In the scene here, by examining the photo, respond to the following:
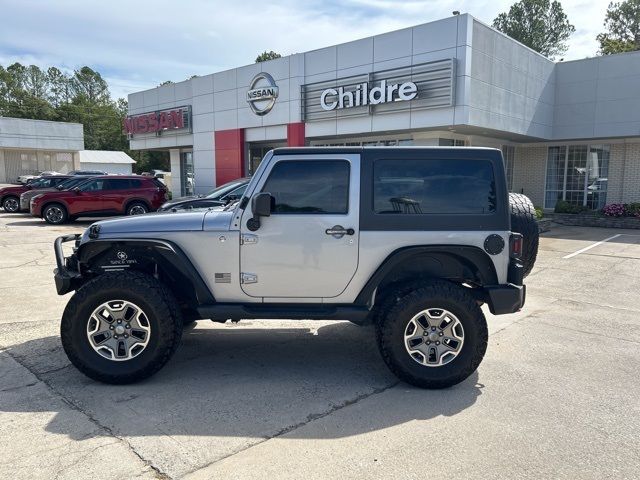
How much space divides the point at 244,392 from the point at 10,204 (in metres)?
21.7

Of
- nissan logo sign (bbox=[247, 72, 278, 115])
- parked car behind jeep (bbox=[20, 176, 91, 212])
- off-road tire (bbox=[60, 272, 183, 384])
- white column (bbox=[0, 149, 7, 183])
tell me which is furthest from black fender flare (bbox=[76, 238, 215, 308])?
white column (bbox=[0, 149, 7, 183])

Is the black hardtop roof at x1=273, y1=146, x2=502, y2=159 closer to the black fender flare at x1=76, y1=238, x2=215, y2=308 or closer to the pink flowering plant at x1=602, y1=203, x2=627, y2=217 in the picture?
the black fender flare at x1=76, y1=238, x2=215, y2=308

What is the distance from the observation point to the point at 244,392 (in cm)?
407

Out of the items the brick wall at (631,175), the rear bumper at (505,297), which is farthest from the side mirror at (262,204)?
the brick wall at (631,175)

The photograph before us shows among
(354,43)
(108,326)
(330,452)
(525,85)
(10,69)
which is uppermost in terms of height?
(10,69)

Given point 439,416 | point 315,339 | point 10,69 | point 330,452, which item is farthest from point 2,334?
point 10,69

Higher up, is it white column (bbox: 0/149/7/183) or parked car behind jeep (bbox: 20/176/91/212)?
white column (bbox: 0/149/7/183)

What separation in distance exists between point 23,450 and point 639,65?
848 inches

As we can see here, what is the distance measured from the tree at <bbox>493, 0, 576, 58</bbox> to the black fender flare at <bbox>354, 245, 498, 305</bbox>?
4657 centimetres

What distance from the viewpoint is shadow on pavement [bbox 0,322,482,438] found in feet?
11.6

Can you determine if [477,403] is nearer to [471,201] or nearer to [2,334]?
[471,201]

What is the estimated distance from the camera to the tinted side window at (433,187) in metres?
4.25

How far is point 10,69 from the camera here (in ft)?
277

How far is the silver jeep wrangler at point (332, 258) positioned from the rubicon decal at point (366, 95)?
12.3 metres
